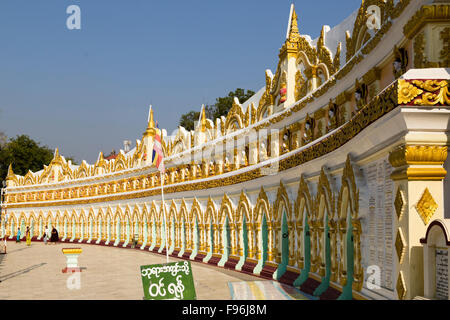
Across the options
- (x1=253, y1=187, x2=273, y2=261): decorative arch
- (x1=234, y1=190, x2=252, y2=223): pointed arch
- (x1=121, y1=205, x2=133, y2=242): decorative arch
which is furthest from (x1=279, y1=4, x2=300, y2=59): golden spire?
(x1=121, y1=205, x2=133, y2=242): decorative arch

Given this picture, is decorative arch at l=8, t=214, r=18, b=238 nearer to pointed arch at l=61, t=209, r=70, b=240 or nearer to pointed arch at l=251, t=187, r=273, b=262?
pointed arch at l=61, t=209, r=70, b=240

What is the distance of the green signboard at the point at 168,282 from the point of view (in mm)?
10352

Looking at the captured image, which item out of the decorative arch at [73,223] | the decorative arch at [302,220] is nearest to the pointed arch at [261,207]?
the decorative arch at [302,220]

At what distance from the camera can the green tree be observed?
80.6 m

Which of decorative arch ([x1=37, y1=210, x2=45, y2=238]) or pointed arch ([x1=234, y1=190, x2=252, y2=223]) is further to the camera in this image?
decorative arch ([x1=37, y1=210, x2=45, y2=238])

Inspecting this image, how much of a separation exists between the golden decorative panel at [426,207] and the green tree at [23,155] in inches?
3148

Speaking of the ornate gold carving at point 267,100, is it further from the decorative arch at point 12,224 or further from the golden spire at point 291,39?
the decorative arch at point 12,224

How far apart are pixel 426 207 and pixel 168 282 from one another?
514cm

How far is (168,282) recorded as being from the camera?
10.5m

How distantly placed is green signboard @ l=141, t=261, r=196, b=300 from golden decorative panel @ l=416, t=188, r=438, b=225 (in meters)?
4.78

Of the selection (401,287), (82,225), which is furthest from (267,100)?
(82,225)

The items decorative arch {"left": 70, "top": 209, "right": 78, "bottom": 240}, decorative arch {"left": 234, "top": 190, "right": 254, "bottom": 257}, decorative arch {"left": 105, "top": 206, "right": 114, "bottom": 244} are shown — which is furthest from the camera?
decorative arch {"left": 70, "top": 209, "right": 78, "bottom": 240}

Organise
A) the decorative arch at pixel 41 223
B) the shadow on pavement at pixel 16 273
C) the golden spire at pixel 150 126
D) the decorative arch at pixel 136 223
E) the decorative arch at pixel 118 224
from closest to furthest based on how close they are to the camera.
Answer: the shadow on pavement at pixel 16 273 < the golden spire at pixel 150 126 < the decorative arch at pixel 136 223 < the decorative arch at pixel 118 224 < the decorative arch at pixel 41 223

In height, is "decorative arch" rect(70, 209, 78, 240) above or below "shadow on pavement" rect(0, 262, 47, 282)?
above
